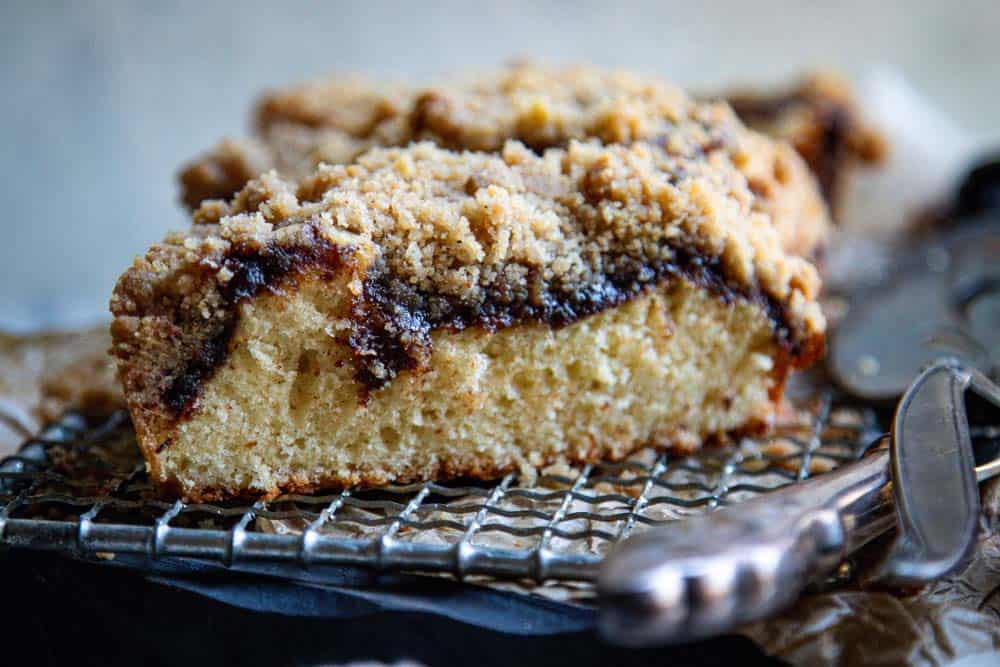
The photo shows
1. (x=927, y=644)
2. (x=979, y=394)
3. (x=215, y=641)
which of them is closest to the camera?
(x=927, y=644)

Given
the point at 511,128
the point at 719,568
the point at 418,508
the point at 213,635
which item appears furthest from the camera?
the point at 511,128

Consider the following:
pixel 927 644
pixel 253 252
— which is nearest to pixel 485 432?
pixel 253 252

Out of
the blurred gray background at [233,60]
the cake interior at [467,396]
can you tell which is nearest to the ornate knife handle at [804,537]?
the cake interior at [467,396]

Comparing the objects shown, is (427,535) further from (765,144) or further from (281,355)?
(765,144)

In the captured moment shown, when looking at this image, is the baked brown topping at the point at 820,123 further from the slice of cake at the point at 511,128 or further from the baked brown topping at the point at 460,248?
the baked brown topping at the point at 460,248

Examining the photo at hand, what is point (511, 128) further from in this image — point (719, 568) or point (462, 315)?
point (719, 568)

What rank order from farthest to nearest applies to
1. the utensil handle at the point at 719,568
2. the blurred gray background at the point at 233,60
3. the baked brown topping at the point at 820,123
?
the blurred gray background at the point at 233,60
the baked brown topping at the point at 820,123
the utensil handle at the point at 719,568

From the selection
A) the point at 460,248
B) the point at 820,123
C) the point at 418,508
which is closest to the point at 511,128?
the point at 460,248
